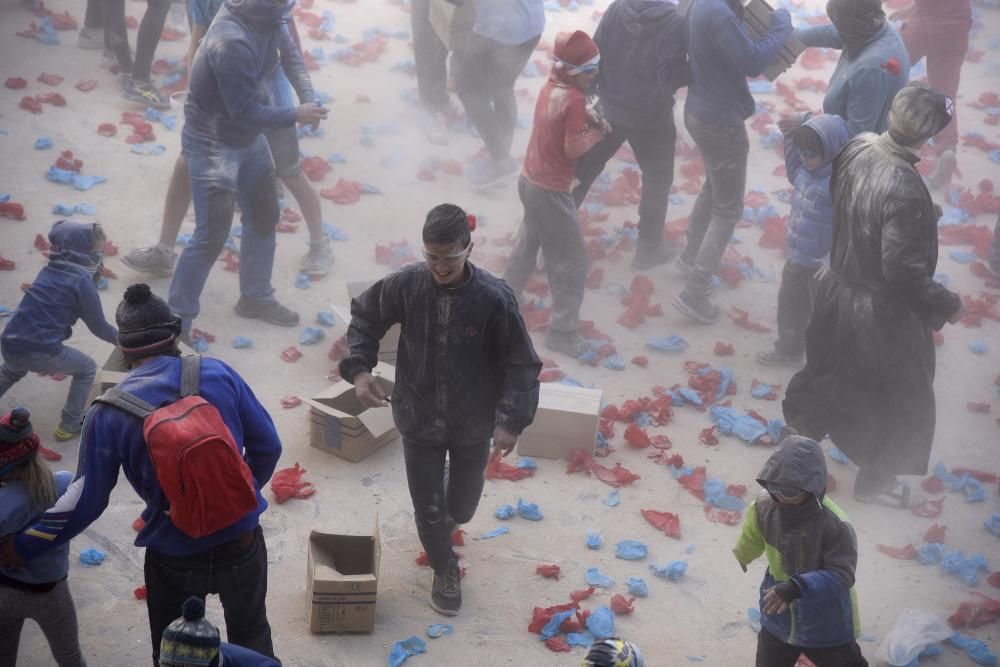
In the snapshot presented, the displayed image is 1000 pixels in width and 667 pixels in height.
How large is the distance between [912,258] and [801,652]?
233cm

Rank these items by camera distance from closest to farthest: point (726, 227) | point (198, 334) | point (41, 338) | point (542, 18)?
point (41, 338), point (198, 334), point (726, 227), point (542, 18)

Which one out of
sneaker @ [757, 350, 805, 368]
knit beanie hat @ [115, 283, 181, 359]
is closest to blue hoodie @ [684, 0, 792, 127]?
sneaker @ [757, 350, 805, 368]

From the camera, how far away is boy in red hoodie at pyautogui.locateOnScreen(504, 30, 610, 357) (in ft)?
23.1

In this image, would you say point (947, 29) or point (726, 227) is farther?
point (947, 29)

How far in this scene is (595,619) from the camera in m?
5.38

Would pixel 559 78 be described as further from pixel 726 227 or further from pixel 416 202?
pixel 416 202

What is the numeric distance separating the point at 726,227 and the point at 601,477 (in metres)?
2.59

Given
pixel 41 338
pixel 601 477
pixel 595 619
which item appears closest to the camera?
pixel 595 619

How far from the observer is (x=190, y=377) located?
385cm

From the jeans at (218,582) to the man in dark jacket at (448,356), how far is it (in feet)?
3.33

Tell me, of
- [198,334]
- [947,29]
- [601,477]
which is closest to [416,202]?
A: [198,334]

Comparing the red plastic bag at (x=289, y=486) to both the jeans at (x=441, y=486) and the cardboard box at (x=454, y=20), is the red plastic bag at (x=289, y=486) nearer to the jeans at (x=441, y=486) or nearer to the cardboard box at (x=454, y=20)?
the jeans at (x=441, y=486)

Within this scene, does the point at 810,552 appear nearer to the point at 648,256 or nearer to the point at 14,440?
the point at 14,440

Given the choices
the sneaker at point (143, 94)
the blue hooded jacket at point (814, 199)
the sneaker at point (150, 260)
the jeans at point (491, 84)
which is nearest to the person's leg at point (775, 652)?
the blue hooded jacket at point (814, 199)
